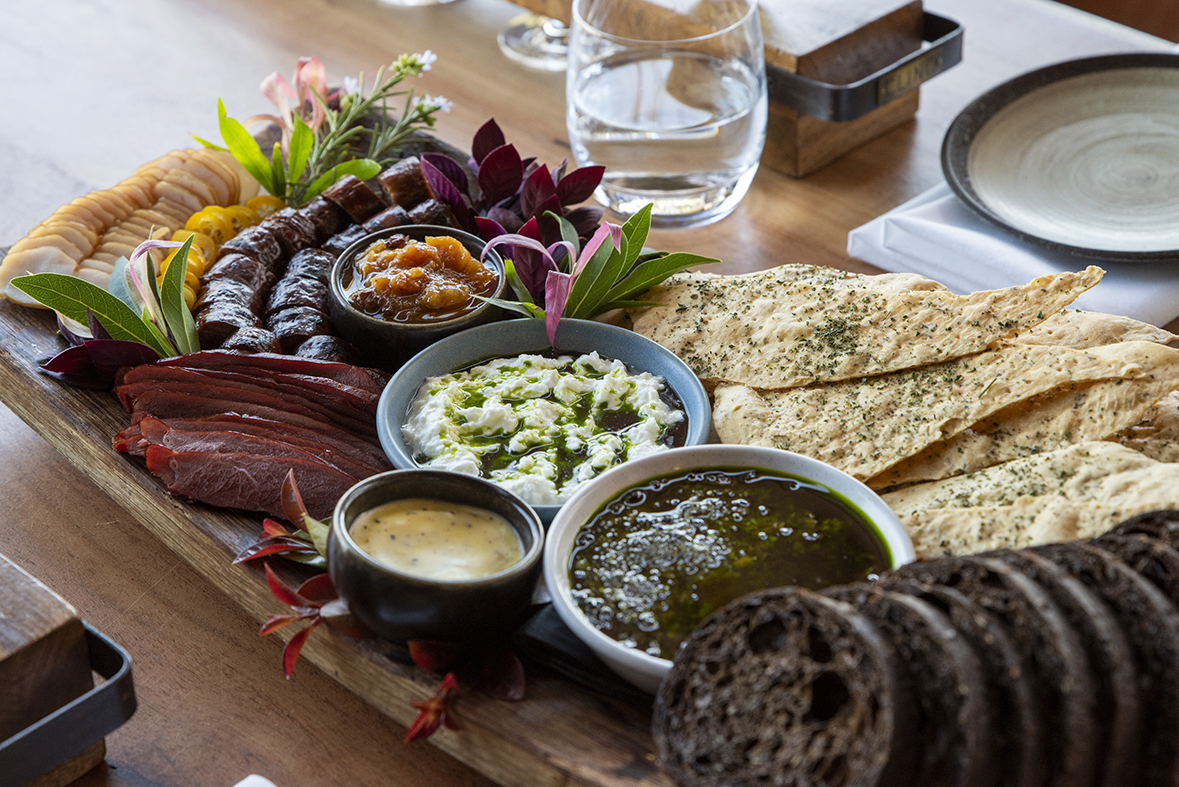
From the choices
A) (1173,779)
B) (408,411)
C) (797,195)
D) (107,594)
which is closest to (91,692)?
(107,594)

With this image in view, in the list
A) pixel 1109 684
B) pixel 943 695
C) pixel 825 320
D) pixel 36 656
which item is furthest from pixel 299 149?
pixel 1109 684

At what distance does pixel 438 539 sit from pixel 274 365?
0.71 m

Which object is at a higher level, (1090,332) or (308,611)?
(1090,332)

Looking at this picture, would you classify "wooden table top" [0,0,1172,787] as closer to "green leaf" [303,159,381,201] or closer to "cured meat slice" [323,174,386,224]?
"green leaf" [303,159,381,201]

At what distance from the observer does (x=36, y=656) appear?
1550 millimetres

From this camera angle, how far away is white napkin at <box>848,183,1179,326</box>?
254 centimetres

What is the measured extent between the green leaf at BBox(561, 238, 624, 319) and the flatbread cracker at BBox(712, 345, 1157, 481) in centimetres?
42

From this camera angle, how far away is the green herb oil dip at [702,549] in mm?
1636

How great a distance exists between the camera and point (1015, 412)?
1.97 metres

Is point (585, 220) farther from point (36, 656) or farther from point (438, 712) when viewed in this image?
point (36, 656)

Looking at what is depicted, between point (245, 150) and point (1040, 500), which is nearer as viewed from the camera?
point (1040, 500)

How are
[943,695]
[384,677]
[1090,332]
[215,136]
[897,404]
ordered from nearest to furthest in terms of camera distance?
[943,695] < [384,677] < [897,404] < [1090,332] < [215,136]

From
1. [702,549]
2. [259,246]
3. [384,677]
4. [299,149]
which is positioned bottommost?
[384,677]

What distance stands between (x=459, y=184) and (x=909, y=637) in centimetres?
187
